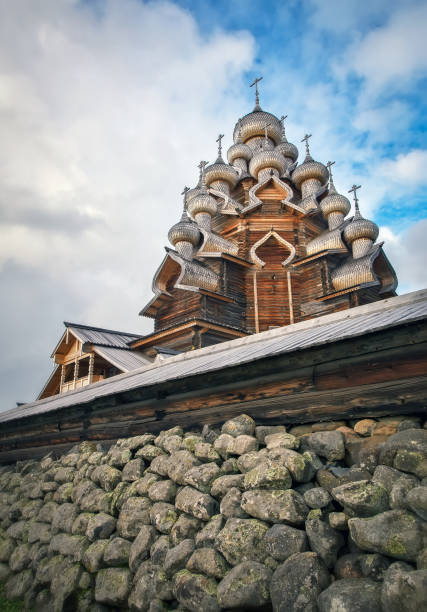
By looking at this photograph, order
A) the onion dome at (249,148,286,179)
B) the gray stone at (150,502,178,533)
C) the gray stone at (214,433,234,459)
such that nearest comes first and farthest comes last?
the gray stone at (150,502,178,533) < the gray stone at (214,433,234,459) < the onion dome at (249,148,286,179)

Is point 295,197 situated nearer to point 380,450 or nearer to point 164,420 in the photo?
point 164,420

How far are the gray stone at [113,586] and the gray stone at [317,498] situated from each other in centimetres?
193

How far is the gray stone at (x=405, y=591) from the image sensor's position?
229 cm

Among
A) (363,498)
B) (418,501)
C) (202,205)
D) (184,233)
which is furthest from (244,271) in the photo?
(418,501)

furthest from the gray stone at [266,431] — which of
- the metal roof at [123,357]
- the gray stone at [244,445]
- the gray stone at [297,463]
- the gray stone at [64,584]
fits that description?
the metal roof at [123,357]

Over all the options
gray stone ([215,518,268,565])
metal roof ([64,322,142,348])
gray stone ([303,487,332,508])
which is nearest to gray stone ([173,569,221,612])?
gray stone ([215,518,268,565])

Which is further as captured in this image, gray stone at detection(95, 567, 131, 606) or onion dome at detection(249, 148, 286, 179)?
onion dome at detection(249, 148, 286, 179)

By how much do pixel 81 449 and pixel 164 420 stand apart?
68.2 inches

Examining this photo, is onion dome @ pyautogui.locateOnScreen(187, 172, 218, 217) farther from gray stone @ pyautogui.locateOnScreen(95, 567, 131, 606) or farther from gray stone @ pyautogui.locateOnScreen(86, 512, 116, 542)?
gray stone @ pyautogui.locateOnScreen(95, 567, 131, 606)

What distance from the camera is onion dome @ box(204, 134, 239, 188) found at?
20.5m

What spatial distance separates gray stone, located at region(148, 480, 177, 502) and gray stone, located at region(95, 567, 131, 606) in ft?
2.22

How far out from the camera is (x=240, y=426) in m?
4.35

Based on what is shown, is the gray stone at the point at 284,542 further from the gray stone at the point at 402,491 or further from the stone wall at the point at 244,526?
the gray stone at the point at 402,491

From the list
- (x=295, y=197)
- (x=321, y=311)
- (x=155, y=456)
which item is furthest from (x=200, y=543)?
(x=295, y=197)
